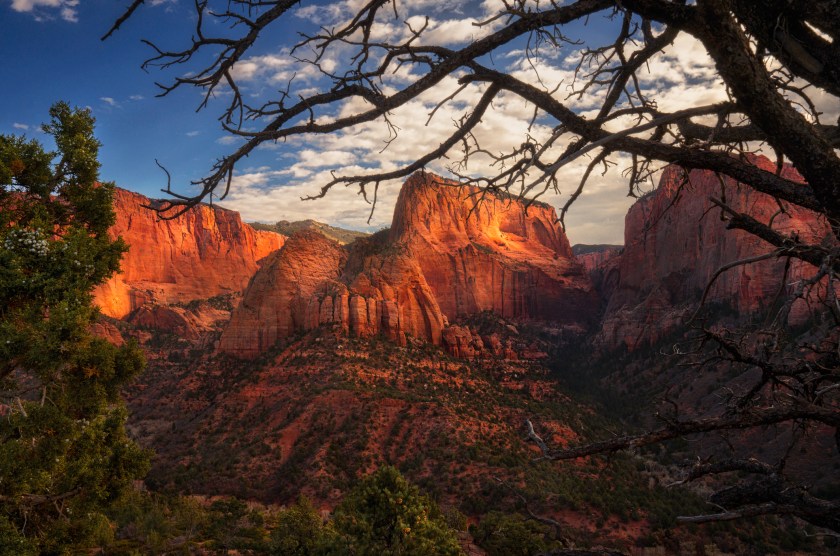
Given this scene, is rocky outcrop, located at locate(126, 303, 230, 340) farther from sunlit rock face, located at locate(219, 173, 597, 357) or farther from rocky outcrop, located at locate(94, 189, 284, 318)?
sunlit rock face, located at locate(219, 173, 597, 357)

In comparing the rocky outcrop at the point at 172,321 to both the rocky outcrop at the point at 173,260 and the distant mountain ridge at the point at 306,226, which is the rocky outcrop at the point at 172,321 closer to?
the rocky outcrop at the point at 173,260

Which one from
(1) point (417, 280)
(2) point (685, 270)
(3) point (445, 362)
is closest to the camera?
(3) point (445, 362)

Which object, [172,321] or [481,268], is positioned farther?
[481,268]

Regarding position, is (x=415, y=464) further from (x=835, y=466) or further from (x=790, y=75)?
(x=790, y=75)

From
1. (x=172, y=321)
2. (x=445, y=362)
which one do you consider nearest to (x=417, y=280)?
(x=445, y=362)

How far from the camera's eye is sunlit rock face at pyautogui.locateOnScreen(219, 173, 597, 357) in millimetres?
45844

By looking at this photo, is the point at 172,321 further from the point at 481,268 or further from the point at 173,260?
the point at 481,268

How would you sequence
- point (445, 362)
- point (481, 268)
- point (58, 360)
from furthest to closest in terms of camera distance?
point (481, 268) → point (445, 362) → point (58, 360)

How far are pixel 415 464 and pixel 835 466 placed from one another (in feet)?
74.0

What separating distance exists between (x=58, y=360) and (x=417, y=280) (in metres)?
45.4

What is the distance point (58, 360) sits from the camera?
311 inches

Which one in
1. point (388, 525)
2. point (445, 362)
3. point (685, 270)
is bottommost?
point (445, 362)

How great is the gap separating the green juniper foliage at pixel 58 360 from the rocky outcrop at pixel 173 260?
241ft

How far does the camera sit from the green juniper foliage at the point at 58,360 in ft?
24.9
